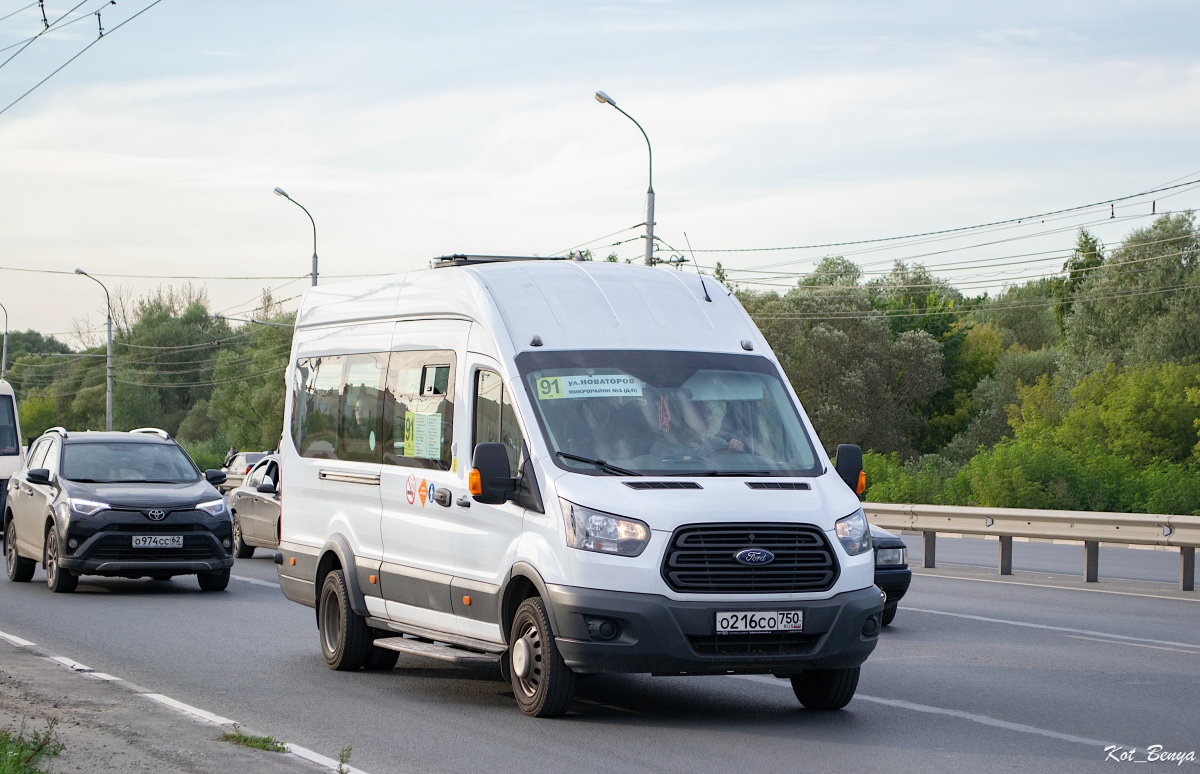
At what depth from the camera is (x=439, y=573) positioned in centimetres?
900

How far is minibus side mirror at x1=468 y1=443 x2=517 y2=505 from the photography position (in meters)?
8.06

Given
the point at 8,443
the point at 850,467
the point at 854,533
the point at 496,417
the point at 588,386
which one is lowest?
the point at 854,533

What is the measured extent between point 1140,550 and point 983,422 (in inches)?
1730

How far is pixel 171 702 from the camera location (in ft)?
27.8

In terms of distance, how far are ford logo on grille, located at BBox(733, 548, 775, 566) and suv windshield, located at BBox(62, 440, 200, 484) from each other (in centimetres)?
1072

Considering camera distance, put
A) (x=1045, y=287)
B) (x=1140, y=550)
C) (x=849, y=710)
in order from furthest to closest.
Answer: (x=1045, y=287), (x=1140, y=550), (x=849, y=710)

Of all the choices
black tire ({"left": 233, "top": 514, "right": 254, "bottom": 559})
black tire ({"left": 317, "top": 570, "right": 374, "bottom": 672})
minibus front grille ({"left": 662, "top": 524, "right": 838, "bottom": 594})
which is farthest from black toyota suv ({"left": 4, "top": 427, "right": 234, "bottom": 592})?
minibus front grille ({"left": 662, "top": 524, "right": 838, "bottom": 594})

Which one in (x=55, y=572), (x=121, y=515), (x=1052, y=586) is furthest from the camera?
(x=1052, y=586)

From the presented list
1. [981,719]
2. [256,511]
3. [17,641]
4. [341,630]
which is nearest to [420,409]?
[341,630]

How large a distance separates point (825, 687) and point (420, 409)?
3169 mm

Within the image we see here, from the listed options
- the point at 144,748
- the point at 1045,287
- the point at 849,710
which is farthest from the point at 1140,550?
the point at 1045,287

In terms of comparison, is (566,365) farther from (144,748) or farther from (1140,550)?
(1140,550)

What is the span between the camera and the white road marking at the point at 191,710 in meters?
7.79

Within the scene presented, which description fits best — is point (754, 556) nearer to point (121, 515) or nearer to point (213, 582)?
point (121, 515)
